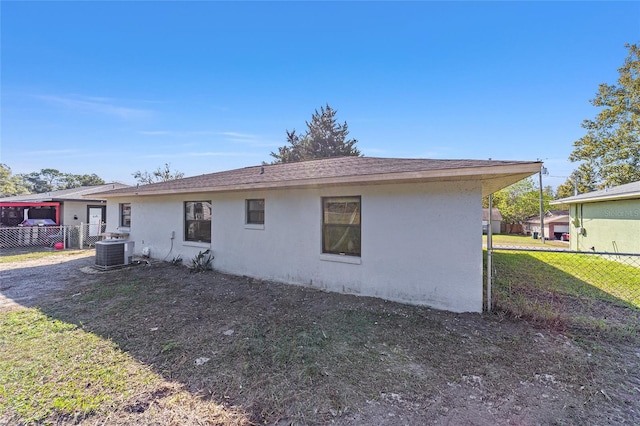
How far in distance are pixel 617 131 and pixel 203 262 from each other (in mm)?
28111

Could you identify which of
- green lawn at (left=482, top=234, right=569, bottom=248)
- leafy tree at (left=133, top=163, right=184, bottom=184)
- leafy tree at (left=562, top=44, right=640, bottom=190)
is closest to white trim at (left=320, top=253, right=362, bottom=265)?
green lawn at (left=482, top=234, right=569, bottom=248)

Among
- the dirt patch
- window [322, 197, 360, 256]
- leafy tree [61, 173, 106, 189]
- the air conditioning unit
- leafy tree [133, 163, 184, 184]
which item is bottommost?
the dirt patch

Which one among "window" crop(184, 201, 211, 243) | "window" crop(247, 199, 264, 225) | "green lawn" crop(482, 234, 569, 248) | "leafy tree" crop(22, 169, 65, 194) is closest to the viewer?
"window" crop(247, 199, 264, 225)

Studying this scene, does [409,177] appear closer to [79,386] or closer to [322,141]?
[79,386]

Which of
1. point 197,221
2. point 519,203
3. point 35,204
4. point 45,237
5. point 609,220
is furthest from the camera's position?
point 519,203

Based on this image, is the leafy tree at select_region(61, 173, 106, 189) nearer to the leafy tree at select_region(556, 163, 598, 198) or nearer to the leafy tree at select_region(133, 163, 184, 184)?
the leafy tree at select_region(133, 163, 184, 184)

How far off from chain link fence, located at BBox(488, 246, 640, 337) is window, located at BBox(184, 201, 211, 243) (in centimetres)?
719

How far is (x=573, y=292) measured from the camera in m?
5.78

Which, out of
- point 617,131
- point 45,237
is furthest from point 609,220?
point 45,237

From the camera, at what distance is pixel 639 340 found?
3627 mm

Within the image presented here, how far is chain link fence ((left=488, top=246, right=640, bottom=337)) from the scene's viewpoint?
4109 millimetres

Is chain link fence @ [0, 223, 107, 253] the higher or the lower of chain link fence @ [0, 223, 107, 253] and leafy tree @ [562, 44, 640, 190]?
the lower

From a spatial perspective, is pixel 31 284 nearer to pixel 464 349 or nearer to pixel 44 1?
pixel 44 1

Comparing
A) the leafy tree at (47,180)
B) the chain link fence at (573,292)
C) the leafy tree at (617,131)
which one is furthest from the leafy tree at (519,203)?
the leafy tree at (47,180)
